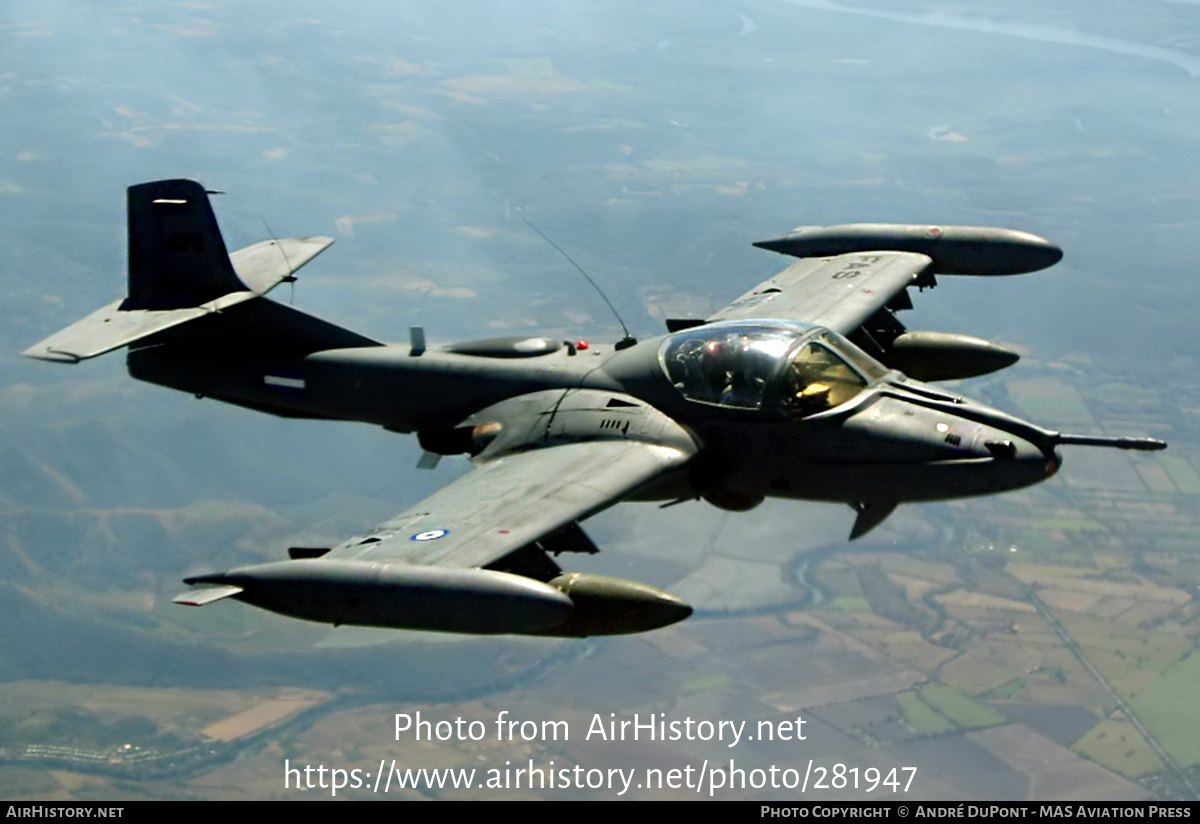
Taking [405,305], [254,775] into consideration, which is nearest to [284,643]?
[254,775]

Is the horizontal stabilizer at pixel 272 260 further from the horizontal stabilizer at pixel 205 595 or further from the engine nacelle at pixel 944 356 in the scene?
the engine nacelle at pixel 944 356

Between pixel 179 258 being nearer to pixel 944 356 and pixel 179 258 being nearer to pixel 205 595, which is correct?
pixel 205 595

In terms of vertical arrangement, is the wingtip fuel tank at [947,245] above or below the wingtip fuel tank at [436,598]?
above

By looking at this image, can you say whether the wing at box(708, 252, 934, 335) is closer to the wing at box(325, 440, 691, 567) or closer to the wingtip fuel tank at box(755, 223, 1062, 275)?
the wingtip fuel tank at box(755, 223, 1062, 275)

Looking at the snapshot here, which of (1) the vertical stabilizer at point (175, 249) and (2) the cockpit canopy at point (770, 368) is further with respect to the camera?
(1) the vertical stabilizer at point (175, 249)

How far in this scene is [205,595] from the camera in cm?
1612

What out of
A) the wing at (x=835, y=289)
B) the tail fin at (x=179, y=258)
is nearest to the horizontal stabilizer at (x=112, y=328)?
the tail fin at (x=179, y=258)

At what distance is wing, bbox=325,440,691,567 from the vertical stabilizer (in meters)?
8.16

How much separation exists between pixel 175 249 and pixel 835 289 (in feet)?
43.8

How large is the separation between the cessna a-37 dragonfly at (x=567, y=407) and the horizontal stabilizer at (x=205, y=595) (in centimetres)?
6

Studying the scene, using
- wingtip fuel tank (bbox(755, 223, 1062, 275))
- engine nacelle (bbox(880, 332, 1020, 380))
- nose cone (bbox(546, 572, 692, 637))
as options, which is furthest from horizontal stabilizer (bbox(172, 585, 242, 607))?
wingtip fuel tank (bbox(755, 223, 1062, 275))

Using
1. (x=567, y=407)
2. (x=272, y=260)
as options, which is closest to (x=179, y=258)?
(x=272, y=260)

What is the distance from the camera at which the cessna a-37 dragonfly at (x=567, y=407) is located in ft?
55.4

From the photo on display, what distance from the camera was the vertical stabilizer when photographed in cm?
2575
